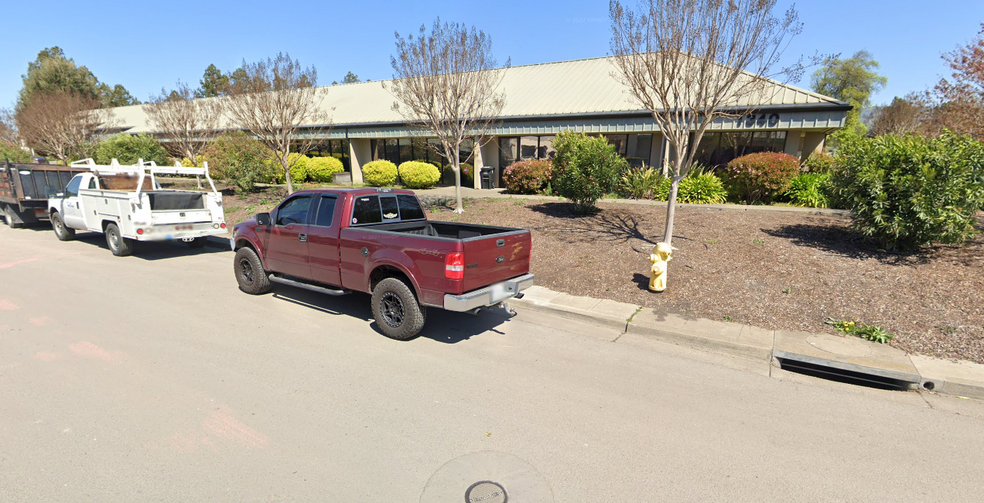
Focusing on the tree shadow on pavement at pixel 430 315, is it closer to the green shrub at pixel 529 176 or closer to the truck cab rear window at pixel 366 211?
the truck cab rear window at pixel 366 211

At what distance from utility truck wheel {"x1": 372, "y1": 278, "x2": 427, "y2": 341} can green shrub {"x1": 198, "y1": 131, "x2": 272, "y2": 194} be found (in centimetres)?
1451

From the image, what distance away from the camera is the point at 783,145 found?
1599 centimetres

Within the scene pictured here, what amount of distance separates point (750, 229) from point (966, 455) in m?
6.33

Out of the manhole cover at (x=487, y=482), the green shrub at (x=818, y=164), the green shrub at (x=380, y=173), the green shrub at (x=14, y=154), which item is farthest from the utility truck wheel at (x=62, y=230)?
the green shrub at (x=14, y=154)

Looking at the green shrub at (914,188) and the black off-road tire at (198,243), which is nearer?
the green shrub at (914,188)

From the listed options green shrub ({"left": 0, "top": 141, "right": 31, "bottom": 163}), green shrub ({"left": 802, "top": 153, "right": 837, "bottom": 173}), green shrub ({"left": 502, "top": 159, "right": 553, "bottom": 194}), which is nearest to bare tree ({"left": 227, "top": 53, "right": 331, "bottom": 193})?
green shrub ({"left": 502, "top": 159, "right": 553, "bottom": 194})

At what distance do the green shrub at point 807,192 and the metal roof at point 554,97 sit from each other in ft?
9.25

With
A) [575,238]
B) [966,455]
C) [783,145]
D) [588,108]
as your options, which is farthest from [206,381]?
[783,145]

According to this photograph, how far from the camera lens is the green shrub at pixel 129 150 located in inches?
947

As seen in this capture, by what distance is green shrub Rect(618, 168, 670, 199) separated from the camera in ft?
43.2

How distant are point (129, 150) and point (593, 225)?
25.9 meters

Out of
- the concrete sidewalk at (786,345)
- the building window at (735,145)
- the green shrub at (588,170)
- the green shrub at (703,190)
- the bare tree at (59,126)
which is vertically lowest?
the concrete sidewalk at (786,345)

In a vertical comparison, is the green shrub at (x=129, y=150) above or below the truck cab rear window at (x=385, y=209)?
above

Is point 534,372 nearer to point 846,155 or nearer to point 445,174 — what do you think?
point 846,155
